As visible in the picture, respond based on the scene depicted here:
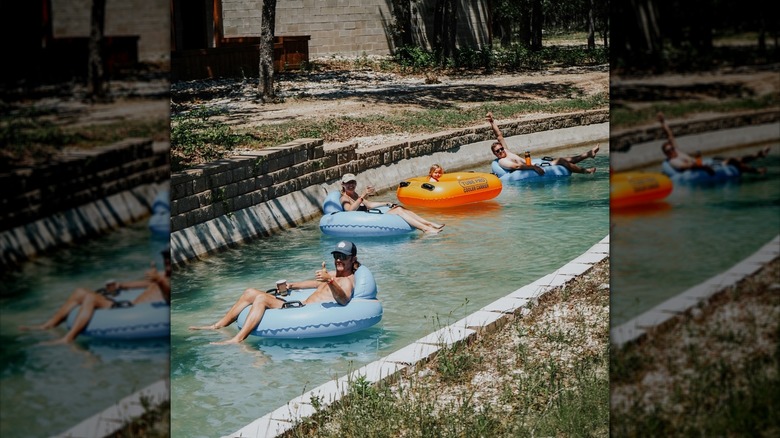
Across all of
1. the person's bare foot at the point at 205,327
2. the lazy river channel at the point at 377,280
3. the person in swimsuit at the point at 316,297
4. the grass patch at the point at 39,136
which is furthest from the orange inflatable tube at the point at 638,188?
the person's bare foot at the point at 205,327

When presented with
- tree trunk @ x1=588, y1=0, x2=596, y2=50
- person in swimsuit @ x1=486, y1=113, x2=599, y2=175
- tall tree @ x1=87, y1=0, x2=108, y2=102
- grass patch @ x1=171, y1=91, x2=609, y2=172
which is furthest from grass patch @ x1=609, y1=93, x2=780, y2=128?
tree trunk @ x1=588, y1=0, x2=596, y2=50

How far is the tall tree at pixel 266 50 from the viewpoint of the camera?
2302 centimetres

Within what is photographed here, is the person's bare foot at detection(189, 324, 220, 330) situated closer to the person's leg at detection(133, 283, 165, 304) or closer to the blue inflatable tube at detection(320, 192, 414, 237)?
the blue inflatable tube at detection(320, 192, 414, 237)

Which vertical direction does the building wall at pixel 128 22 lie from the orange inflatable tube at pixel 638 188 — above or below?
above

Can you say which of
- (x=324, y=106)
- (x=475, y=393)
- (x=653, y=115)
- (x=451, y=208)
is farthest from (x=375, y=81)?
(x=653, y=115)

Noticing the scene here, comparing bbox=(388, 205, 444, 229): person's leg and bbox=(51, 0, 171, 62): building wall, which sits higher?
bbox=(51, 0, 171, 62): building wall

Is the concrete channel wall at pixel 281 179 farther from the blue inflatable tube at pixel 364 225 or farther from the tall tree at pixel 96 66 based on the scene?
the tall tree at pixel 96 66

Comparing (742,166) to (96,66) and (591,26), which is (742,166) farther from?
(591,26)

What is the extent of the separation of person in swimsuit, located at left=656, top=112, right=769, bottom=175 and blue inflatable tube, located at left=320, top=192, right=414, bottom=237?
11218 mm

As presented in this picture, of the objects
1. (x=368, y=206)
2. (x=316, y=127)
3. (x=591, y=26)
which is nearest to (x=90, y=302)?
(x=368, y=206)

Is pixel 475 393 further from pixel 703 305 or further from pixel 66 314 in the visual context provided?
pixel 66 314

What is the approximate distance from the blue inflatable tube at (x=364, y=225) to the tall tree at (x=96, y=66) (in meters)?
11.4

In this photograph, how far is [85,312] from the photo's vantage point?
2145 mm

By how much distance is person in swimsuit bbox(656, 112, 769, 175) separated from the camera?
2.38 meters
